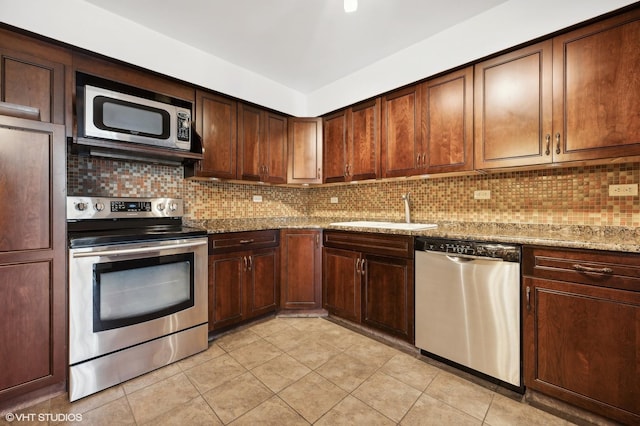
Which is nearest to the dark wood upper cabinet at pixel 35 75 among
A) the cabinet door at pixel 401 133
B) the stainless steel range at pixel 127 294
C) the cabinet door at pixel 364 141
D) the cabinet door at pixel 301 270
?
the stainless steel range at pixel 127 294

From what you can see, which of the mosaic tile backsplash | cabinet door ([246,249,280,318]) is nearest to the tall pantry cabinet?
the mosaic tile backsplash

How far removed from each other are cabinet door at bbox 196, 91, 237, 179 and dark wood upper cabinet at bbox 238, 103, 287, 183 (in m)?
0.09

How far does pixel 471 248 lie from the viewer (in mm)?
1766

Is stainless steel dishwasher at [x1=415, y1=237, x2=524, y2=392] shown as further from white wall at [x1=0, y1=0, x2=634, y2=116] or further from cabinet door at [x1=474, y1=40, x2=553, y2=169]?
white wall at [x1=0, y1=0, x2=634, y2=116]

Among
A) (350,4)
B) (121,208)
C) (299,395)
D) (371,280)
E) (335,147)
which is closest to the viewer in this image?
(350,4)

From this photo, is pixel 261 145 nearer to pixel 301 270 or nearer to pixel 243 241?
pixel 243 241

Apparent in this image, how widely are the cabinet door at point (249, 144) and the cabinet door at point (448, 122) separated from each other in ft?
5.33

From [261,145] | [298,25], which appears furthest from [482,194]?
[261,145]

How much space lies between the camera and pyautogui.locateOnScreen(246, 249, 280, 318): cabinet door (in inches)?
101

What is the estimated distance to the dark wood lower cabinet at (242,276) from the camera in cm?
232

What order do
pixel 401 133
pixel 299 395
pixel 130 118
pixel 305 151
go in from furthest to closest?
pixel 305 151 < pixel 401 133 < pixel 130 118 < pixel 299 395

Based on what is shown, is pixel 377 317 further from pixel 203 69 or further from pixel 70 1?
pixel 70 1

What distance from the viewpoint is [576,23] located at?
1.63 metres

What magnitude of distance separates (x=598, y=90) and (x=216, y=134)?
9.05 feet
